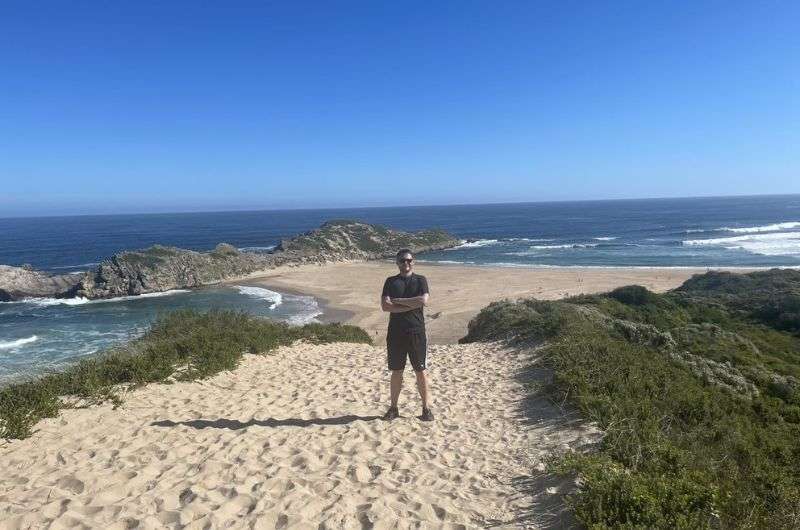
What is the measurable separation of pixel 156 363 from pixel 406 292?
551 cm

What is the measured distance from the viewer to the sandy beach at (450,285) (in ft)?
79.4

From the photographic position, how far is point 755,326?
1575 cm

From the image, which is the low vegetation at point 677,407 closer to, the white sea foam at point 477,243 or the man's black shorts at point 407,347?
the man's black shorts at point 407,347

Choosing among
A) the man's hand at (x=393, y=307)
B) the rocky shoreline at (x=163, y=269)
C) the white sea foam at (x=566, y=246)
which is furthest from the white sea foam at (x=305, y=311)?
the white sea foam at (x=566, y=246)

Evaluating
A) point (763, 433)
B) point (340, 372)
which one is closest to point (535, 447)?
Answer: point (763, 433)

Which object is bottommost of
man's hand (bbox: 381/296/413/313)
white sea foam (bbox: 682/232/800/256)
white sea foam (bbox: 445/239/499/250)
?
white sea foam (bbox: 445/239/499/250)

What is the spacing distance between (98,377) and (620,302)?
17.4 metres

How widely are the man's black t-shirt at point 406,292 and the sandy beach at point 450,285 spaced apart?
1256 cm

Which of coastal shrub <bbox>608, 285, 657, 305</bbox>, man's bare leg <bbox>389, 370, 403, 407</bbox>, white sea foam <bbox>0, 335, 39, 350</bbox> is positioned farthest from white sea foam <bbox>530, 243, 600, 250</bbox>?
man's bare leg <bbox>389, 370, 403, 407</bbox>

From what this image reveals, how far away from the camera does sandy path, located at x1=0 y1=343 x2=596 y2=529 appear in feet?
14.2

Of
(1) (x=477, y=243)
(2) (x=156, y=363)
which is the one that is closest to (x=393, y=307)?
(2) (x=156, y=363)

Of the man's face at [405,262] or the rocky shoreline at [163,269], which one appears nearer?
the man's face at [405,262]

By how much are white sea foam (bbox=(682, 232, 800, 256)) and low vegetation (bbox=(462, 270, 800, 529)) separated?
3645 centimetres

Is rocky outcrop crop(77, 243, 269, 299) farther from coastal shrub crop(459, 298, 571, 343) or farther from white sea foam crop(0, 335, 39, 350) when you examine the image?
coastal shrub crop(459, 298, 571, 343)
